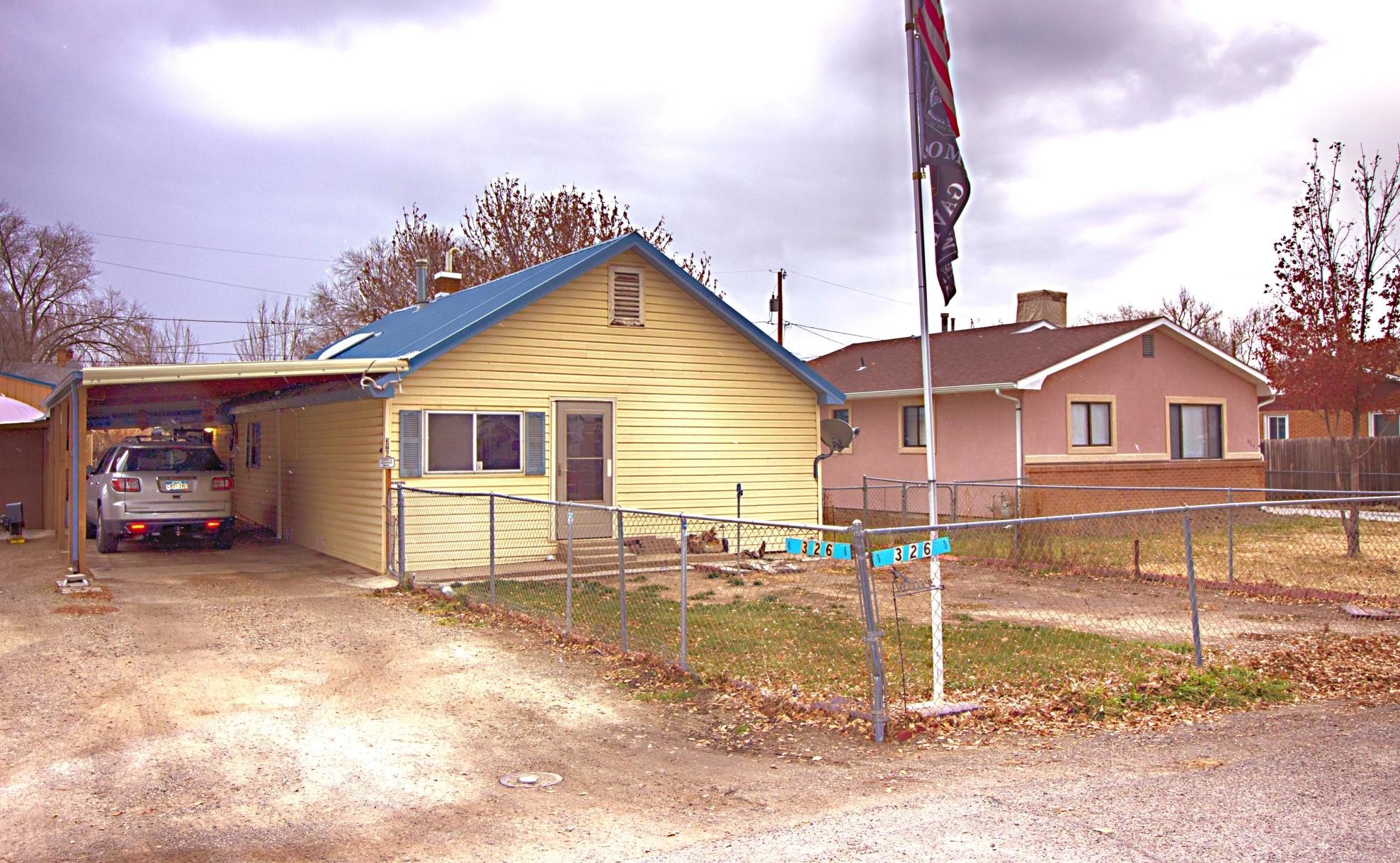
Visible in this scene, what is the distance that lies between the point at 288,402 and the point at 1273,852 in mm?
15091

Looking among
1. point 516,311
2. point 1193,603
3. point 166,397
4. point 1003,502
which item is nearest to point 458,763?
point 1193,603

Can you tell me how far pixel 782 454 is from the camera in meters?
17.0

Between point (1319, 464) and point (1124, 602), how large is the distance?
2231 centimetres

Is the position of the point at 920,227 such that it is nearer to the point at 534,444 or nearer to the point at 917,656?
the point at 917,656

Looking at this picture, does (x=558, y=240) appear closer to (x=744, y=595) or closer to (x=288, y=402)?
(x=288, y=402)

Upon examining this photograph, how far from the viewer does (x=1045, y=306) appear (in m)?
29.7

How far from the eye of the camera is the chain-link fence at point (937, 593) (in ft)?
24.8

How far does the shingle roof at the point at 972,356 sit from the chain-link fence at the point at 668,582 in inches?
292

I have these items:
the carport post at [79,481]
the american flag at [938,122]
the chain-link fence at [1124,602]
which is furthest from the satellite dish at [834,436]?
the carport post at [79,481]

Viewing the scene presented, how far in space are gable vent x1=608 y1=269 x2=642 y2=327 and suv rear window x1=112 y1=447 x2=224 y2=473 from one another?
6.33 metres

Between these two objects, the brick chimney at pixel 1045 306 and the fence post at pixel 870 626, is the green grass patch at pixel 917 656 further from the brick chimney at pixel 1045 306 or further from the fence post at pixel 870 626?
the brick chimney at pixel 1045 306

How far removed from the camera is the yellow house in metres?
13.9

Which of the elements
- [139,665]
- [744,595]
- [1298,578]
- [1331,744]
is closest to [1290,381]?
[1298,578]

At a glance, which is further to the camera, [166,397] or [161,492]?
[166,397]
